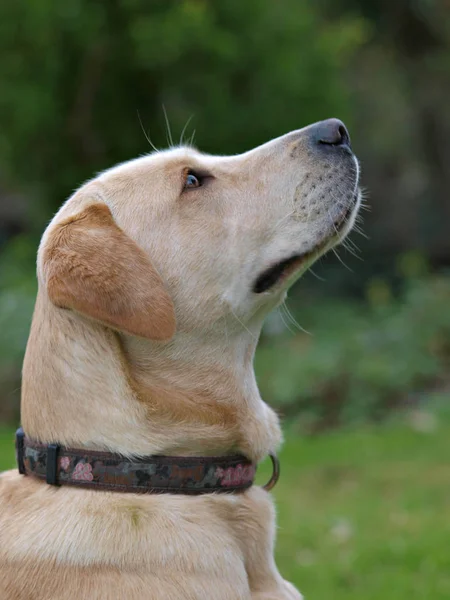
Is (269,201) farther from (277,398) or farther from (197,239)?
(277,398)

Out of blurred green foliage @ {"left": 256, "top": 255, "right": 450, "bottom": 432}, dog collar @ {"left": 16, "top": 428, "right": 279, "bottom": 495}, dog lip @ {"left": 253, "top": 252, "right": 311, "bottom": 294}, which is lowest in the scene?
blurred green foliage @ {"left": 256, "top": 255, "right": 450, "bottom": 432}

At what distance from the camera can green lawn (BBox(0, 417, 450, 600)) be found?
16.6 ft

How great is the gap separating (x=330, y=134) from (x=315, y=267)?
36.1ft

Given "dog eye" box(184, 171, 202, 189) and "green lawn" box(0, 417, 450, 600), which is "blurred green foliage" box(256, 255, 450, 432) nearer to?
"green lawn" box(0, 417, 450, 600)

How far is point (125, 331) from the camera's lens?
8.88 ft

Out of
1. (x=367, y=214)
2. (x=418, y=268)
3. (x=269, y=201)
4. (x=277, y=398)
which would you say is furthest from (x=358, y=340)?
(x=269, y=201)

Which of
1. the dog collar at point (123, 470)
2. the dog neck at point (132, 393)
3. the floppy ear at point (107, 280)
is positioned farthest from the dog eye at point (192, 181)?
the dog collar at point (123, 470)

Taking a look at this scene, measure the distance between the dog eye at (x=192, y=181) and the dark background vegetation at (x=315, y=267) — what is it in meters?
3.02

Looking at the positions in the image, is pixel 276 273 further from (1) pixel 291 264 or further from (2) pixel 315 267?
(2) pixel 315 267

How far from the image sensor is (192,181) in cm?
317

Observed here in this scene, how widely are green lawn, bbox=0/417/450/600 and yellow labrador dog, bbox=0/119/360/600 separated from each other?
2.25m

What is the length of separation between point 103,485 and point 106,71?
8.55 m

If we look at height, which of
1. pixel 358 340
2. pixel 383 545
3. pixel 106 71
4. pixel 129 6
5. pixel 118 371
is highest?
pixel 118 371

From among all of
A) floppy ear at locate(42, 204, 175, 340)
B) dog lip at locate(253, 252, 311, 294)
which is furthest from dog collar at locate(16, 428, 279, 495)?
dog lip at locate(253, 252, 311, 294)
